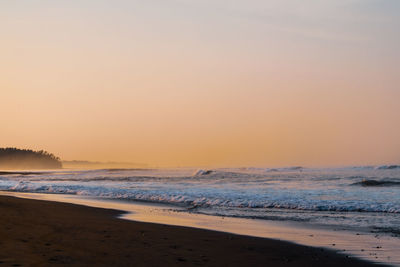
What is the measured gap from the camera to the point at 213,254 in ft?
28.6

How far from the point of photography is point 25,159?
113 m

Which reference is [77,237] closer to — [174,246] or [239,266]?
[174,246]

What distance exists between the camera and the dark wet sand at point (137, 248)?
768 centimetres

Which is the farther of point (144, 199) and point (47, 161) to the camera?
point (47, 161)

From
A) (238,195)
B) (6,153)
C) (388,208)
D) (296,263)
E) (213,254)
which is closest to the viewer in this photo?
(296,263)

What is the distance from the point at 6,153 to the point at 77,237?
11344cm

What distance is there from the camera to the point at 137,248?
8961 mm

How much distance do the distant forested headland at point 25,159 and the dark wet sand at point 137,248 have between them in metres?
106

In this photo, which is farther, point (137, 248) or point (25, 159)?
point (25, 159)

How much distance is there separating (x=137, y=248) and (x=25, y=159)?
112m

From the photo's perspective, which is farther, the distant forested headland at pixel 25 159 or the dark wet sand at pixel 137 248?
the distant forested headland at pixel 25 159

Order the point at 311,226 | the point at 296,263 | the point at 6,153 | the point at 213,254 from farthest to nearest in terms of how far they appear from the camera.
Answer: the point at 6,153
the point at 311,226
the point at 213,254
the point at 296,263

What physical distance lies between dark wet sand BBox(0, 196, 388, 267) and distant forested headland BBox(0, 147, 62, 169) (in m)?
106

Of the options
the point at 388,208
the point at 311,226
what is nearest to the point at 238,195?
the point at 388,208
